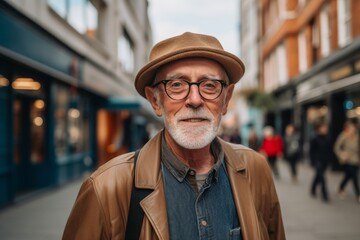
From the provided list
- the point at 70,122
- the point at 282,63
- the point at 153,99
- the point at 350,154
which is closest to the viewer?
the point at 153,99

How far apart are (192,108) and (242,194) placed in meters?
0.48

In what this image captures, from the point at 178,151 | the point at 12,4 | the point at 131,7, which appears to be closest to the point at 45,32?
the point at 12,4

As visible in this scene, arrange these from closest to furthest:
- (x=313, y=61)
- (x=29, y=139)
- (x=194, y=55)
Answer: (x=194, y=55), (x=29, y=139), (x=313, y=61)

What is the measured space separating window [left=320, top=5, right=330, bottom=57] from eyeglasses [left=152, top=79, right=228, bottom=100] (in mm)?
15853

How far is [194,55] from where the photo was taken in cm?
184

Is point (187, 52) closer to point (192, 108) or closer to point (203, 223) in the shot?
point (192, 108)

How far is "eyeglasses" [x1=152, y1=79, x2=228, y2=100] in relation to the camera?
1871mm

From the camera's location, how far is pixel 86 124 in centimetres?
1528

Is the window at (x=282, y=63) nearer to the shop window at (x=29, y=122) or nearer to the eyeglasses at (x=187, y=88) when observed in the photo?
the shop window at (x=29, y=122)

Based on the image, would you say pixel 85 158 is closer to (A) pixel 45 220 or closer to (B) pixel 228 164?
(A) pixel 45 220

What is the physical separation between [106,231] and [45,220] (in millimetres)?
5959

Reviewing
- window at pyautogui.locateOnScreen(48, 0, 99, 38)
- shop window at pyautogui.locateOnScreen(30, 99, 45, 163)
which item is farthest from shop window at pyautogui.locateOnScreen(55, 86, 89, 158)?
window at pyautogui.locateOnScreen(48, 0, 99, 38)

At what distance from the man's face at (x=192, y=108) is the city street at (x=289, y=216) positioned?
4.46 metres

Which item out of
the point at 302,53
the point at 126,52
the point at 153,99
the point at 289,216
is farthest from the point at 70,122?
the point at 302,53
